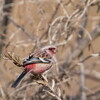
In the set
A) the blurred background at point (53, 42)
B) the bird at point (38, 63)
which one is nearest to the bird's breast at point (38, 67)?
the bird at point (38, 63)

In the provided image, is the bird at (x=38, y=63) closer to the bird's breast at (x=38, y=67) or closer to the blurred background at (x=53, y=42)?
the bird's breast at (x=38, y=67)

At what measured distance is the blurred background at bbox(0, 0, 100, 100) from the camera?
12.8 ft

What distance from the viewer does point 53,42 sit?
398cm

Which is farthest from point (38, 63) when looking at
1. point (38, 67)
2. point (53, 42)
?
point (53, 42)

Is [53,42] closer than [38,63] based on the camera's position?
No

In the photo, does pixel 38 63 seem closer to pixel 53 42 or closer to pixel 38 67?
pixel 38 67

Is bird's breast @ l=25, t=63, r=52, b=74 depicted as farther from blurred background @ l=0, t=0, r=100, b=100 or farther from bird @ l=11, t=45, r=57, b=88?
blurred background @ l=0, t=0, r=100, b=100

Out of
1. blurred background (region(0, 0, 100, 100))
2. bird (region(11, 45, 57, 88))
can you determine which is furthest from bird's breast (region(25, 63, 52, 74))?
blurred background (region(0, 0, 100, 100))

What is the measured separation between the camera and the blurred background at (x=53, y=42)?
12.8 ft

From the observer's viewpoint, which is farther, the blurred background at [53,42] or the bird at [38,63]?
the blurred background at [53,42]

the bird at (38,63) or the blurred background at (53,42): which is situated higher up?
the bird at (38,63)

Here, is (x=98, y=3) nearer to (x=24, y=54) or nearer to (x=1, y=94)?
(x=24, y=54)

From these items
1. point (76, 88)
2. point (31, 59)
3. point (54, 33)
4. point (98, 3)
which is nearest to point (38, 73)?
point (31, 59)

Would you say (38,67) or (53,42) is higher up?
(38,67)
